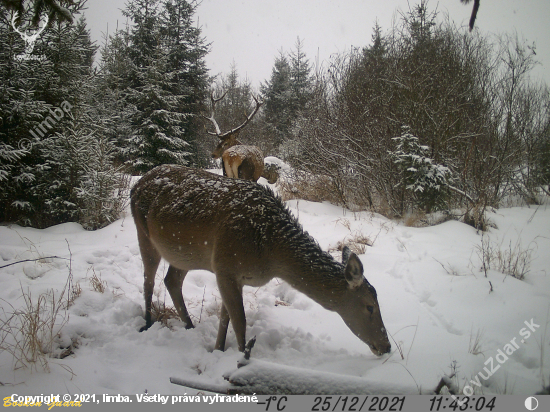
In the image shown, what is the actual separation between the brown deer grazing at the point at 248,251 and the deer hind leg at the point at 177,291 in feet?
1.42

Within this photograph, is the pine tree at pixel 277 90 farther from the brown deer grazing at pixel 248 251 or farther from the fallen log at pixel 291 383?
the fallen log at pixel 291 383

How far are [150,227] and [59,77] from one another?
6.90 metres

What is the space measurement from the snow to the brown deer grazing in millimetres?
375

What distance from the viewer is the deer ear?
237cm

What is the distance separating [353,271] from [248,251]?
3.14 feet

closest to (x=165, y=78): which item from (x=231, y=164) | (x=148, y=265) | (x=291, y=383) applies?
(x=231, y=164)

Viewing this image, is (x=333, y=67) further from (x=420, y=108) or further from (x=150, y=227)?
(x=150, y=227)

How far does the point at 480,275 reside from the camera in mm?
3713

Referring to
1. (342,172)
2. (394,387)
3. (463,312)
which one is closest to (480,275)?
(463,312)

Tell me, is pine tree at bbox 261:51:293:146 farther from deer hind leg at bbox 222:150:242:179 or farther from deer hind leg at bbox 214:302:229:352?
deer hind leg at bbox 214:302:229:352

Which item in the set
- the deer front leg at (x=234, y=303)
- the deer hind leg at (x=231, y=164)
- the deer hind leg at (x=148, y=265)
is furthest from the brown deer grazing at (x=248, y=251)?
the deer hind leg at (x=231, y=164)

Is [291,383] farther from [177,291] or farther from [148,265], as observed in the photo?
[148,265]

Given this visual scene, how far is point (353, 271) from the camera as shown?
7.92 ft

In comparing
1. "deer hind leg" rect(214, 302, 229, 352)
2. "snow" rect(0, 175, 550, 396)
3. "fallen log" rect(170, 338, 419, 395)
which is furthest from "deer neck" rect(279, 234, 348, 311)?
"fallen log" rect(170, 338, 419, 395)
